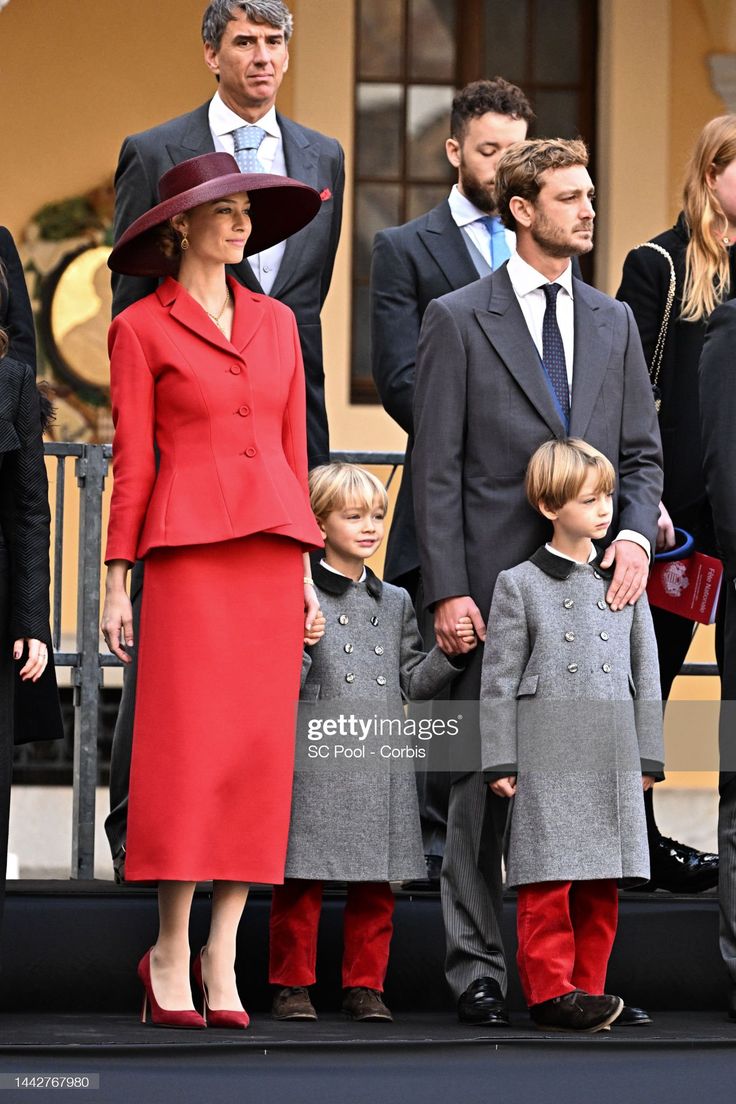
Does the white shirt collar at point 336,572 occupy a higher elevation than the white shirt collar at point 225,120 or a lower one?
lower

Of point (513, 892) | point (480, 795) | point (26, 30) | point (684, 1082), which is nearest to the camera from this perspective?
point (684, 1082)

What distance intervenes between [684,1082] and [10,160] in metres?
6.03

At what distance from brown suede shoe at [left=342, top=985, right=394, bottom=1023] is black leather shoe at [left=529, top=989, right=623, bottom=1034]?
410 mm

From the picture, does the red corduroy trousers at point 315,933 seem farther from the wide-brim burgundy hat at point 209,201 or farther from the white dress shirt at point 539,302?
the wide-brim burgundy hat at point 209,201

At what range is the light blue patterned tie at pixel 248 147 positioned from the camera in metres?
5.44

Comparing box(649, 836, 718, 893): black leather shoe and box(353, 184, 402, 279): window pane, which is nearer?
box(649, 836, 718, 893): black leather shoe

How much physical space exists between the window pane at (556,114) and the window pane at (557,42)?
7 cm

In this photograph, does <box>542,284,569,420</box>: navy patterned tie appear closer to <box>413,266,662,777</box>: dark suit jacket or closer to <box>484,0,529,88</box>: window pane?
<box>413,266,662,777</box>: dark suit jacket

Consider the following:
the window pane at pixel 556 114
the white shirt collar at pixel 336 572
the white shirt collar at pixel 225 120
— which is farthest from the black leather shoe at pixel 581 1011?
the window pane at pixel 556 114

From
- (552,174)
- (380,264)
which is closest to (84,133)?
(380,264)

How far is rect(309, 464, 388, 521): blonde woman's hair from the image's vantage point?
195 inches

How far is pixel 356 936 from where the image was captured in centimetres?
495

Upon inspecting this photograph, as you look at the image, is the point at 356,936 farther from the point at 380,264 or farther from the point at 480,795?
the point at 380,264

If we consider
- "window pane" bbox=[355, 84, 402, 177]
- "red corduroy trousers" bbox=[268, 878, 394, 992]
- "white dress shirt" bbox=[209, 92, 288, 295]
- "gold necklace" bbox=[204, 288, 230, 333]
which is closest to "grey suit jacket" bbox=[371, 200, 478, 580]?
"white dress shirt" bbox=[209, 92, 288, 295]
